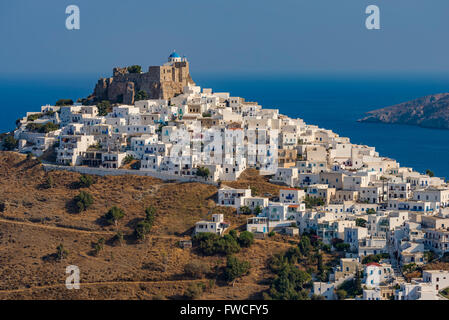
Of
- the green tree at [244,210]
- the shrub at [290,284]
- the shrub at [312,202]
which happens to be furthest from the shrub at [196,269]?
the shrub at [312,202]

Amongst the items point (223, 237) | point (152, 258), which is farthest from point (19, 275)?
point (223, 237)

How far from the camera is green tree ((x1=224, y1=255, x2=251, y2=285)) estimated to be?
50759 mm

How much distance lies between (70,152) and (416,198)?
77.5 feet

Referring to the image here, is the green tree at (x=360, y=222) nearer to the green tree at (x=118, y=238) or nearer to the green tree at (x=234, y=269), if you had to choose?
the green tree at (x=234, y=269)

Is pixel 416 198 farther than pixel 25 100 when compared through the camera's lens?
No

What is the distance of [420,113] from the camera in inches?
5763

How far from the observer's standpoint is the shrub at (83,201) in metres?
58.5

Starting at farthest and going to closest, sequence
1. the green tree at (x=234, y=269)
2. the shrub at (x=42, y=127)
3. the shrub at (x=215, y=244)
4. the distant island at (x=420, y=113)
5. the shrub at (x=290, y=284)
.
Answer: the distant island at (x=420, y=113), the shrub at (x=42, y=127), the shrub at (x=215, y=244), the green tree at (x=234, y=269), the shrub at (x=290, y=284)

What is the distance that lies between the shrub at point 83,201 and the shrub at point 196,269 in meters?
9.95

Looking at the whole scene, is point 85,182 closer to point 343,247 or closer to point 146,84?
point 146,84

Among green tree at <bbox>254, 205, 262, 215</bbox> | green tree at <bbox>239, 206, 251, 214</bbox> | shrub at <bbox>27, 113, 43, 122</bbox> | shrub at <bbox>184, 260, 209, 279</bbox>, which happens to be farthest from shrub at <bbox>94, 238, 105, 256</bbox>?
shrub at <bbox>27, 113, 43, 122</bbox>

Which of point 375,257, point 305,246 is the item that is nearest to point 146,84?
point 305,246

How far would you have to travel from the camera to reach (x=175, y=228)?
183 feet
